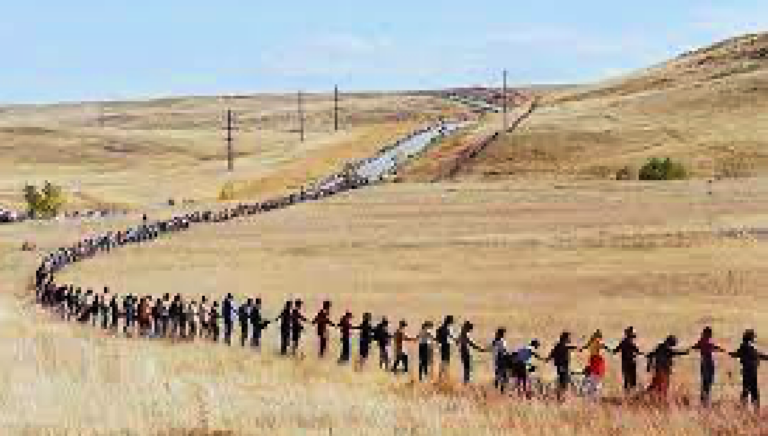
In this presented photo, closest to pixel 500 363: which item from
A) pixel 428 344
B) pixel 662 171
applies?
pixel 428 344

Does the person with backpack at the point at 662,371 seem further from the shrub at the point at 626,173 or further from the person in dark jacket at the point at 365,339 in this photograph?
the shrub at the point at 626,173

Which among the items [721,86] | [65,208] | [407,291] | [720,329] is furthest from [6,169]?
[720,329]

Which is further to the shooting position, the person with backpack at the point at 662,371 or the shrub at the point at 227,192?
the shrub at the point at 227,192

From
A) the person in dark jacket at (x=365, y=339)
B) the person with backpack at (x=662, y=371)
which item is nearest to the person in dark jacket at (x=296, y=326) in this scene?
the person in dark jacket at (x=365, y=339)

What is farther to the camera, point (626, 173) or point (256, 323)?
point (626, 173)

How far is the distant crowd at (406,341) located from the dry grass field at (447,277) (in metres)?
0.52

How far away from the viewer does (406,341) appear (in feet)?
106

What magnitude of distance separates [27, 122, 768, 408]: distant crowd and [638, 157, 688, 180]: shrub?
65.3 metres

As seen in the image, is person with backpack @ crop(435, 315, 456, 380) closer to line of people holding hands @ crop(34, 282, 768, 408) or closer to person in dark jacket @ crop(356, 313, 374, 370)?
line of people holding hands @ crop(34, 282, 768, 408)

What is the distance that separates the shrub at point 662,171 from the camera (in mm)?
110500

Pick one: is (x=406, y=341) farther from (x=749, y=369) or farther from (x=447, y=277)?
(x=447, y=277)

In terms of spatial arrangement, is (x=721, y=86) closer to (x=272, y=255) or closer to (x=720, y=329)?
(x=272, y=255)

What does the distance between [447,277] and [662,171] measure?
5879 cm

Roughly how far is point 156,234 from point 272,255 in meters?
14.9
